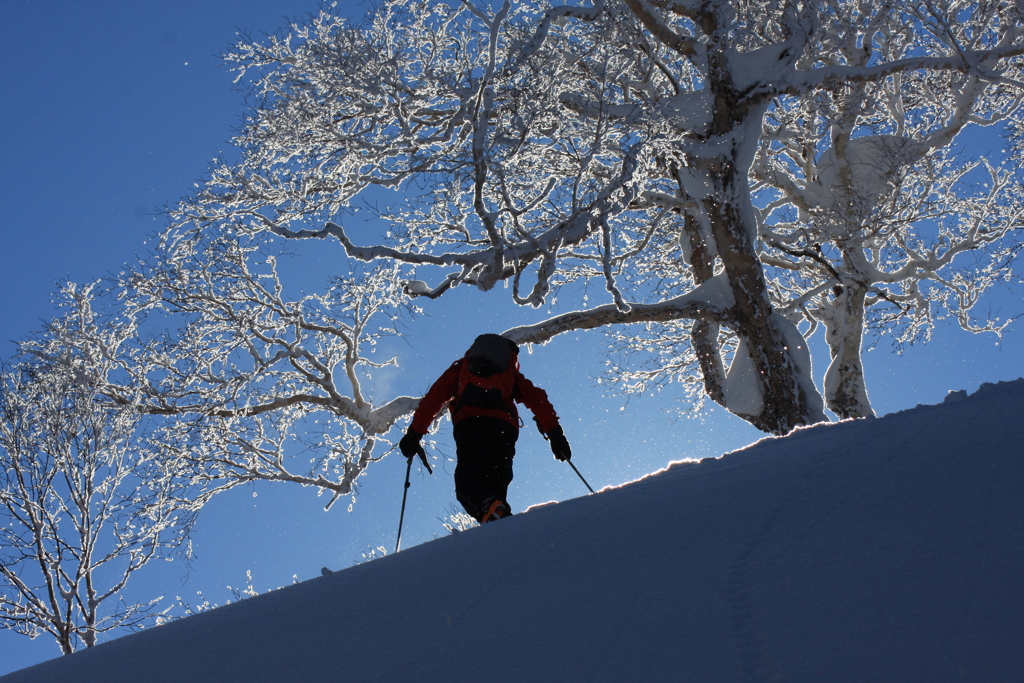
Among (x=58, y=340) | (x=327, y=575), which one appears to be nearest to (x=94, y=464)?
(x=58, y=340)

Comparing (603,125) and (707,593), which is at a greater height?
(603,125)

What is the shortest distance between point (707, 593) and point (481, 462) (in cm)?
322

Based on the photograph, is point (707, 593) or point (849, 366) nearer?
point (707, 593)

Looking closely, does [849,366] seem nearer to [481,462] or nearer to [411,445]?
[481,462]

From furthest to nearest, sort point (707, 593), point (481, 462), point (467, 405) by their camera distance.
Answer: point (467, 405), point (481, 462), point (707, 593)

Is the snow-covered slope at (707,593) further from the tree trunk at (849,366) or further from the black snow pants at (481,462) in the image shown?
the tree trunk at (849,366)

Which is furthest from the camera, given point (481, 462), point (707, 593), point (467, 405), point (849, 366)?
point (849, 366)

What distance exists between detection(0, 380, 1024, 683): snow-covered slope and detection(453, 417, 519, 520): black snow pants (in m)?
1.86

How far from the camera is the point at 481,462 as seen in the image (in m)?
4.82

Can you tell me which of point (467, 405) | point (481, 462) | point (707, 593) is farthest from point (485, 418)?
point (707, 593)

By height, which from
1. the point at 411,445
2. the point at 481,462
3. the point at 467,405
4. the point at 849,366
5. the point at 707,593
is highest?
the point at 849,366

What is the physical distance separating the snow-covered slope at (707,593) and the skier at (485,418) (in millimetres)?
1890

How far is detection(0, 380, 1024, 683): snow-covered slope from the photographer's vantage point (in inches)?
55.2

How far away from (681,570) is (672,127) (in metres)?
6.89
